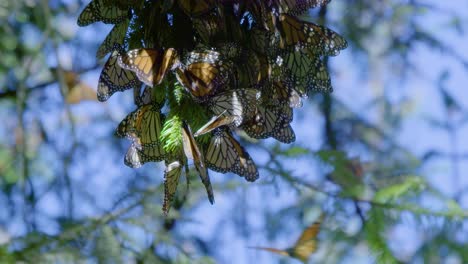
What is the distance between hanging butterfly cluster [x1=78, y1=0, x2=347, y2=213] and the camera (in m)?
0.91

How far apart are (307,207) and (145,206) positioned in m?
0.63

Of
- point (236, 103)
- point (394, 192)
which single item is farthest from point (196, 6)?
point (394, 192)

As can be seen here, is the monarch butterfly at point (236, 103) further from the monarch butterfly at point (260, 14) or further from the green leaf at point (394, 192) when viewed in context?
the green leaf at point (394, 192)

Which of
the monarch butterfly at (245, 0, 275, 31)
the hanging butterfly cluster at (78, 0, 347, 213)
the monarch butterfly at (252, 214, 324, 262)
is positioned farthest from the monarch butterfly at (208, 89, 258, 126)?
the monarch butterfly at (252, 214, 324, 262)

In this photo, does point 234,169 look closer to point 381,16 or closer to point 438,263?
point 438,263

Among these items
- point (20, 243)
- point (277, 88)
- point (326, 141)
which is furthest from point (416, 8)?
point (277, 88)

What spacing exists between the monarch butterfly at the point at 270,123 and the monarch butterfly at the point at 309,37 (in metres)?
0.10

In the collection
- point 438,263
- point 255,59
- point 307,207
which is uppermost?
point 307,207

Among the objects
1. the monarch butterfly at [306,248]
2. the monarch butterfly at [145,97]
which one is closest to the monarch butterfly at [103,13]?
the monarch butterfly at [145,97]

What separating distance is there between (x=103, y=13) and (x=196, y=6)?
0.21 m

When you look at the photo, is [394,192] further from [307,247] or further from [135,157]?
[135,157]

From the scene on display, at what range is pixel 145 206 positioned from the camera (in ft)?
7.36

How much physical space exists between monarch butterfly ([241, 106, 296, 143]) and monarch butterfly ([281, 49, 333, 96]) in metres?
0.05

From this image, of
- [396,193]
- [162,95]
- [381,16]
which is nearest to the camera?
[162,95]
